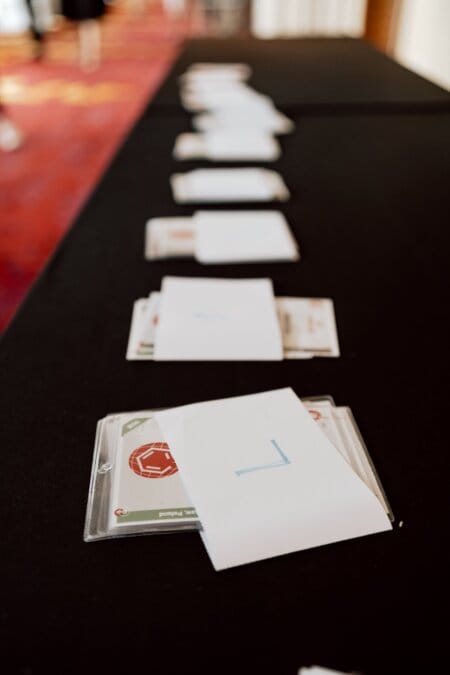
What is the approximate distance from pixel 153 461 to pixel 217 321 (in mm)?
Answer: 285

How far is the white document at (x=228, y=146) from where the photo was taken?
4.73 ft

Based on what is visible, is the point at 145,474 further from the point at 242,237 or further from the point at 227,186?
the point at 227,186

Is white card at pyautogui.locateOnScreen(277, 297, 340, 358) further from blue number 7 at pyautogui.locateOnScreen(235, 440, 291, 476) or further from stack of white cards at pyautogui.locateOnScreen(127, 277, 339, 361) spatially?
blue number 7 at pyautogui.locateOnScreen(235, 440, 291, 476)

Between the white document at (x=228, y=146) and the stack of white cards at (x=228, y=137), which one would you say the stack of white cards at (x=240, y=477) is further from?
the white document at (x=228, y=146)

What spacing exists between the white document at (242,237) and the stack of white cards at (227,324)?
3.6 inches

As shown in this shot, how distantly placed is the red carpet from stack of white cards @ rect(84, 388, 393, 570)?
781 millimetres

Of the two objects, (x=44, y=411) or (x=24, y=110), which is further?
(x=24, y=110)

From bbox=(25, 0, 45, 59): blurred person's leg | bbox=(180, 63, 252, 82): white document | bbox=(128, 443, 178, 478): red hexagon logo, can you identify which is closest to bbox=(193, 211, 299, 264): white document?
bbox=(128, 443, 178, 478): red hexagon logo

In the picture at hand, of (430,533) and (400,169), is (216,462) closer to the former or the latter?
(430,533)

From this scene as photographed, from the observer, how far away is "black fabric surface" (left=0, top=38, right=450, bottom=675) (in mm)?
435

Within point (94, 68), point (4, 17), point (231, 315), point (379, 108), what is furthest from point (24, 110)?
point (231, 315)

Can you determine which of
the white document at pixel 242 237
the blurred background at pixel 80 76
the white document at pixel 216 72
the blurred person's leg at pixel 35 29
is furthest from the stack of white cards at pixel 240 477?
the blurred person's leg at pixel 35 29

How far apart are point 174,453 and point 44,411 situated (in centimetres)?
17

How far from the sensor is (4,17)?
12.7 feet
